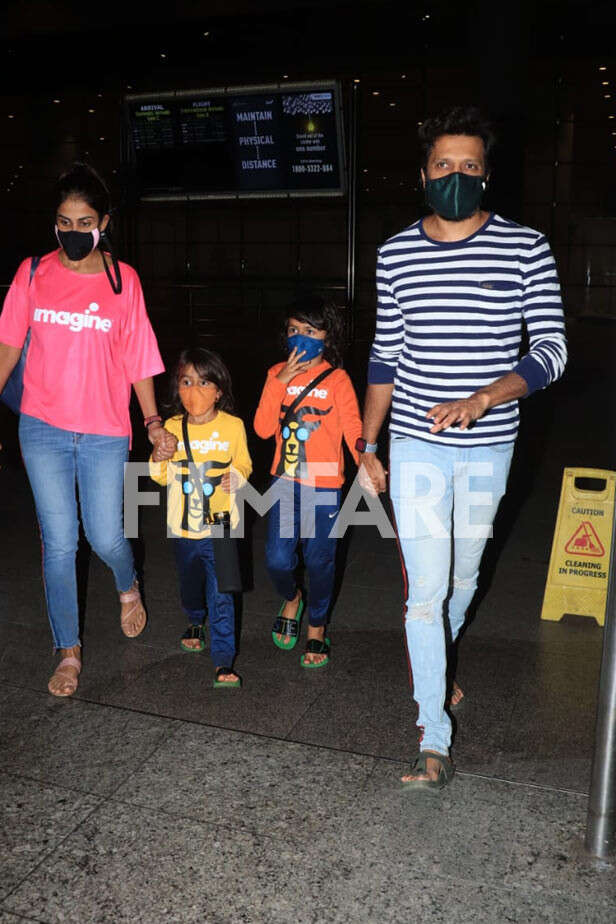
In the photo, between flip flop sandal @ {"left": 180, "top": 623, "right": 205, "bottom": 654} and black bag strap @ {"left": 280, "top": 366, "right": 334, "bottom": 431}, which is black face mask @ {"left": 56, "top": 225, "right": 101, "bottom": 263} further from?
flip flop sandal @ {"left": 180, "top": 623, "right": 205, "bottom": 654}

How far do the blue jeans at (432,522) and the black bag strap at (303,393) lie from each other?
3.21 feet

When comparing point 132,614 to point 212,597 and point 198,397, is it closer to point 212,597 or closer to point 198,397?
point 212,597

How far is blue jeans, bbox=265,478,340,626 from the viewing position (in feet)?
13.1

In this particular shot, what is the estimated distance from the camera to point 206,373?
12.6ft

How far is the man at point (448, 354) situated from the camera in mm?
2844

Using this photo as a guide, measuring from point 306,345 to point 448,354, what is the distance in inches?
44.7

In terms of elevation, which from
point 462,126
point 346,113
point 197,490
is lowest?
point 197,490

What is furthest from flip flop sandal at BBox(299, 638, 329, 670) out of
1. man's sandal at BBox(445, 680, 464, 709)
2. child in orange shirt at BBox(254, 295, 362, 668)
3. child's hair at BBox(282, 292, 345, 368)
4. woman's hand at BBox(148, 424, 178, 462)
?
child's hair at BBox(282, 292, 345, 368)

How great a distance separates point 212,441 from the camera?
388cm

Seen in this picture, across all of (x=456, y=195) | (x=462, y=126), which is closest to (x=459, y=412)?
(x=456, y=195)

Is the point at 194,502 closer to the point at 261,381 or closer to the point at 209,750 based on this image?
the point at 209,750

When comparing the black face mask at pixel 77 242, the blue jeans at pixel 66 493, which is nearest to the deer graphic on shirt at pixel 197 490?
the blue jeans at pixel 66 493

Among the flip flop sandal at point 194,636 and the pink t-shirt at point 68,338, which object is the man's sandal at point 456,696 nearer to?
the flip flop sandal at point 194,636

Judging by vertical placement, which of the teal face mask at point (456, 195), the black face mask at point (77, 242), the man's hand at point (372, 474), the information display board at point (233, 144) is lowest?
the man's hand at point (372, 474)
